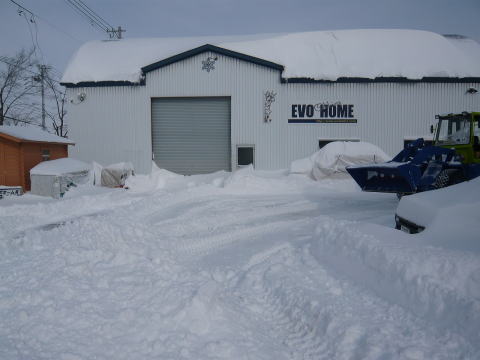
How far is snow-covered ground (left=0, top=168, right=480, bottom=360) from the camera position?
3.30m

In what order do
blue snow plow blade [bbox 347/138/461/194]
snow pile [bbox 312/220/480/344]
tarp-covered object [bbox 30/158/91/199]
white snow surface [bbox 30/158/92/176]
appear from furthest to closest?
white snow surface [bbox 30/158/92/176], tarp-covered object [bbox 30/158/91/199], blue snow plow blade [bbox 347/138/461/194], snow pile [bbox 312/220/480/344]

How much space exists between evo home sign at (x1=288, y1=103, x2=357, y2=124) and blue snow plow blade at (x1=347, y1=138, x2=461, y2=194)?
8057mm

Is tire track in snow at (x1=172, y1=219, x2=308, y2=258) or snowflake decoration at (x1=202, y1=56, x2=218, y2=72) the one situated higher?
snowflake decoration at (x1=202, y1=56, x2=218, y2=72)

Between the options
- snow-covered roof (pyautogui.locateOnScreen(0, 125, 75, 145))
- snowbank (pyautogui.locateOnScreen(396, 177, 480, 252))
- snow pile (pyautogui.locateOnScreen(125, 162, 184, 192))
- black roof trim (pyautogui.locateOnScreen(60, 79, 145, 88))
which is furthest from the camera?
black roof trim (pyautogui.locateOnScreen(60, 79, 145, 88))

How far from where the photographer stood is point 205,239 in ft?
24.7

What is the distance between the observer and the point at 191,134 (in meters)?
19.2

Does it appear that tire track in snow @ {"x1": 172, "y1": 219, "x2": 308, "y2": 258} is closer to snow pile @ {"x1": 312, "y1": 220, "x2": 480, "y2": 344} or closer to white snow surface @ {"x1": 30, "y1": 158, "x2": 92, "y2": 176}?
snow pile @ {"x1": 312, "y1": 220, "x2": 480, "y2": 344}

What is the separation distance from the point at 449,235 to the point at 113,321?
4401 millimetres

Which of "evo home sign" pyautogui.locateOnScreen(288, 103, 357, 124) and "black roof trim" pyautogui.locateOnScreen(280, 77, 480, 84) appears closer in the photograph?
"black roof trim" pyautogui.locateOnScreen(280, 77, 480, 84)

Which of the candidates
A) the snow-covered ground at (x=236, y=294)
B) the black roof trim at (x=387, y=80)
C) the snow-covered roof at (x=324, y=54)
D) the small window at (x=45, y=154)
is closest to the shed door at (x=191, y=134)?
the snow-covered roof at (x=324, y=54)

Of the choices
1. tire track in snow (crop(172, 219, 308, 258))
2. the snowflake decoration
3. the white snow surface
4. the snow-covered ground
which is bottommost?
tire track in snow (crop(172, 219, 308, 258))

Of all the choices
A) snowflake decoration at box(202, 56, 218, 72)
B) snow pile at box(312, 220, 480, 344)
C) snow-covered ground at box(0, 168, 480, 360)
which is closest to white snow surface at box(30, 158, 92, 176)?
snow-covered ground at box(0, 168, 480, 360)

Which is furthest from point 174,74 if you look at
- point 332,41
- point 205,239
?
point 205,239

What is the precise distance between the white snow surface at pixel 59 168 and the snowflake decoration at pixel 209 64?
26.5ft
